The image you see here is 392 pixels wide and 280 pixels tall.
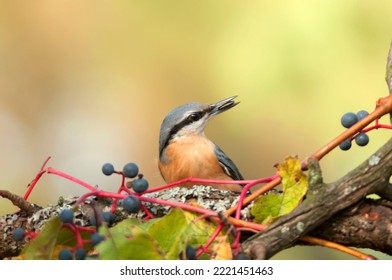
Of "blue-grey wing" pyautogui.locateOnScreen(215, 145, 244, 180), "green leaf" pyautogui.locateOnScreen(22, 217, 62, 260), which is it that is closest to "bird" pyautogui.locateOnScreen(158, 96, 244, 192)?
"blue-grey wing" pyautogui.locateOnScreen(215, 145, 244, 180)

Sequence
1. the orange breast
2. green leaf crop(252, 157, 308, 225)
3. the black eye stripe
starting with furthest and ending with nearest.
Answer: the black eye stripe, the orange breast, green leaf crop(252, 157, 308, 225)

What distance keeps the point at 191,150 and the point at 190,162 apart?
0.08 meters

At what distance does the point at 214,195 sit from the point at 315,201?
0.59 meters

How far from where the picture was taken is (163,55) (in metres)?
5.36

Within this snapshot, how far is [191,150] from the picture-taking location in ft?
11.6

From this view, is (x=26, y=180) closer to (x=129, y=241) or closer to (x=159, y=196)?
(x=159, y=196)

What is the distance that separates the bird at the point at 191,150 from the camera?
3469mm

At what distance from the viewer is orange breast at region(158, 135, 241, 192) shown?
346 cm

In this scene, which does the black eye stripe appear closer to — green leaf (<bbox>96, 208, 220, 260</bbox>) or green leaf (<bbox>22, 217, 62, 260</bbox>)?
green leaf (<bbox>96, 208, 220, 260</bbox>)

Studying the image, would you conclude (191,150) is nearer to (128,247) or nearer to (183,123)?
(183,123)

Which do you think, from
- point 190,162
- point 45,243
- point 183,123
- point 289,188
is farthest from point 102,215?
point 183,123

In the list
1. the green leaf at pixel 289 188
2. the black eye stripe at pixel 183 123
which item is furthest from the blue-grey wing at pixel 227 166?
the green leaf at pixel 289 188

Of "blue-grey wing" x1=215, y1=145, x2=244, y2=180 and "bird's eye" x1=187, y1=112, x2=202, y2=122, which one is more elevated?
"bird's eye" x1=187, y1=112, x2=202, y2=122

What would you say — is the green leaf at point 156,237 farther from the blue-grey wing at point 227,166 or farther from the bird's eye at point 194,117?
the bird's eye at point 194,117
